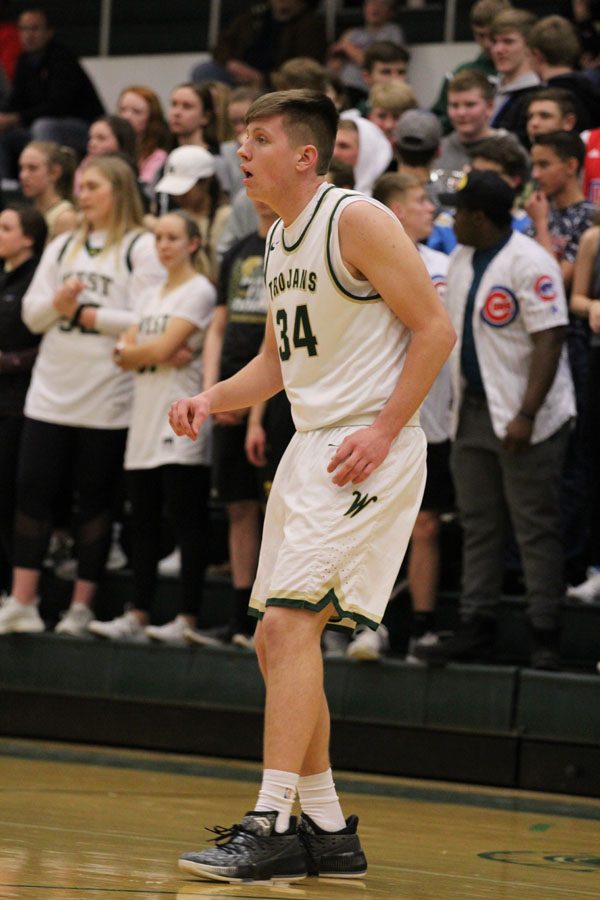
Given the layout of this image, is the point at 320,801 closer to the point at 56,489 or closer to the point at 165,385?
the point at 165,385

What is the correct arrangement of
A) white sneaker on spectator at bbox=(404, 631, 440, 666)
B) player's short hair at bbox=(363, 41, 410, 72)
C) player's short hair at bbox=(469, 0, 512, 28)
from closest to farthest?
white sneaker on spectator at bbox=(404, 631, 440, 666) → player's short hair at bbox=(469, 0, 512, 28) → player's short hair at bbox=(363, 41, 410, 72)

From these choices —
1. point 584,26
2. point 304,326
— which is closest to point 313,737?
point 304,326

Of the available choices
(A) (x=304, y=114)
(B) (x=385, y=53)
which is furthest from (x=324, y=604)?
(B) (x=385, y=53)

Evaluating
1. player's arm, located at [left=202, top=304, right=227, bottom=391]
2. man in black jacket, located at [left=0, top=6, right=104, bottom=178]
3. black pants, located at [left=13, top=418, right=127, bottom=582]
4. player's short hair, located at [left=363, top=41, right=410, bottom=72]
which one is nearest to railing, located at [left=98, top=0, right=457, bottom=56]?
man in black jacket, located at [left=0, top=6, right=104, bottom=178]

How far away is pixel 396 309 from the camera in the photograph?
12.9ft

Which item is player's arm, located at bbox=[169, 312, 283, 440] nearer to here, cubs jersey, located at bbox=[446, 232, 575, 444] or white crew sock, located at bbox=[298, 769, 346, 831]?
white crew sock, located at bbox=[298, 769, 346, 831]

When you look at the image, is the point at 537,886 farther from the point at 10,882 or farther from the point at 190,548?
the point at 190,548

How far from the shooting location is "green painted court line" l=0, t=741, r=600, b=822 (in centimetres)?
555

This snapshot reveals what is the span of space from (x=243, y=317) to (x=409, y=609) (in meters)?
1.46

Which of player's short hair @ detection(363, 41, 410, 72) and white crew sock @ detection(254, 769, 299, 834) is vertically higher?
player's short hair @ detection(363, 41, 410, 72)

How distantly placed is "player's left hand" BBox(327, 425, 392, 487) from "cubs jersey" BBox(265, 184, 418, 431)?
0.36 ft

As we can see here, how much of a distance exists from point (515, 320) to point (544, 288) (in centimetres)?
17

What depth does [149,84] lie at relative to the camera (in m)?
13.1

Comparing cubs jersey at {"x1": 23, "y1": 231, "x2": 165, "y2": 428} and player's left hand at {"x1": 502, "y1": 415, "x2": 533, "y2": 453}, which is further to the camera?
cubs jersey at {"x1": 23, "y1": 231, "x2": 165, "y2": 428}
